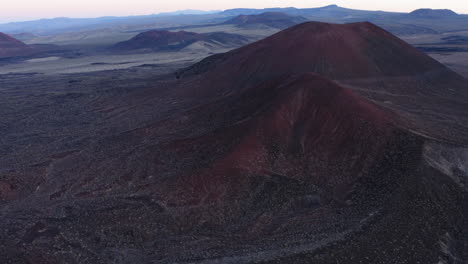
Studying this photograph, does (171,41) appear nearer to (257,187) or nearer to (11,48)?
(11,48)

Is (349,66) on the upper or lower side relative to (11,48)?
upper

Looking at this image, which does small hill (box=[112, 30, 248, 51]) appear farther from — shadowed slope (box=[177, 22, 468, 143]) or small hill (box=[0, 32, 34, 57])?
shadowed slope (box=[177, 22, 468, 143])

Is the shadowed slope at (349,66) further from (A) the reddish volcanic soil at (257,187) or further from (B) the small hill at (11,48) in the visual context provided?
(B) the small hill at (11,48)

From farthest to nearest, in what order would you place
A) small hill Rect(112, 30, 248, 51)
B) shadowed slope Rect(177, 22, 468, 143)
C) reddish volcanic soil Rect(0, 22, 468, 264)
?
→ small hill Rect(112, 30, 248, 51) → shadowed slope Rect(177, 22, 468, 143) → reddish volcanic soil Rect(0, 22, 468, 264)

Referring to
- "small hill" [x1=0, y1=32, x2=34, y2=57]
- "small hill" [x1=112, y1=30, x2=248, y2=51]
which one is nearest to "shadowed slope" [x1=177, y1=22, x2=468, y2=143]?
"small hill" [x1=112, y1=30, x2=248, y2=51]

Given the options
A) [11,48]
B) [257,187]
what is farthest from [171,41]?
[257,187]

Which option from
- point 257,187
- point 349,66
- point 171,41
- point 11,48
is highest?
point 349,66

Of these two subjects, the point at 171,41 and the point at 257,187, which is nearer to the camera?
the point at 257,187
